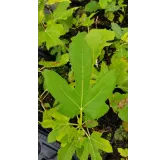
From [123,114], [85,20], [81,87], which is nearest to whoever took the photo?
[81,87]

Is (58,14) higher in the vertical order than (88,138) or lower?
higher

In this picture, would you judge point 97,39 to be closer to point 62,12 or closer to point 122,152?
point 62,12

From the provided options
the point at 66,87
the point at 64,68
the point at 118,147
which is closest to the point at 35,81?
the point at 66,87

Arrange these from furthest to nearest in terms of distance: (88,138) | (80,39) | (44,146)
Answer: (44,146), (88,138), (80,39)

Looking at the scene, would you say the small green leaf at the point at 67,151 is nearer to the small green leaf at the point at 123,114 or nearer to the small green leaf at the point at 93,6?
the small green leaf at the point at 123,114

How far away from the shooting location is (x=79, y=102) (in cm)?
78

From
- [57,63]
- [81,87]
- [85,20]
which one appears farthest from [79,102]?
[85,20]

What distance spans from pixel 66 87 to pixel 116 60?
189mm

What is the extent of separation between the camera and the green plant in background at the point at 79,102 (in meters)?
0.72

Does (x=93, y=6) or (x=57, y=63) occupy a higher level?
(x=93, y=6)

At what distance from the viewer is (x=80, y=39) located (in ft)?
2.35

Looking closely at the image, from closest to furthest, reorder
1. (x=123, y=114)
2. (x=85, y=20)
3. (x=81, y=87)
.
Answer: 1. (x=81, y=87)
2. (x=123, y=114)
3. (x=85, y=20)

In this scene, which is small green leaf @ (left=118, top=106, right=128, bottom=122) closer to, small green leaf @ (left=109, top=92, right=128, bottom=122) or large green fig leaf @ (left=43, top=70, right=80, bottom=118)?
small green leaf @ (left=109, top=92, right=128, bottom=122)
